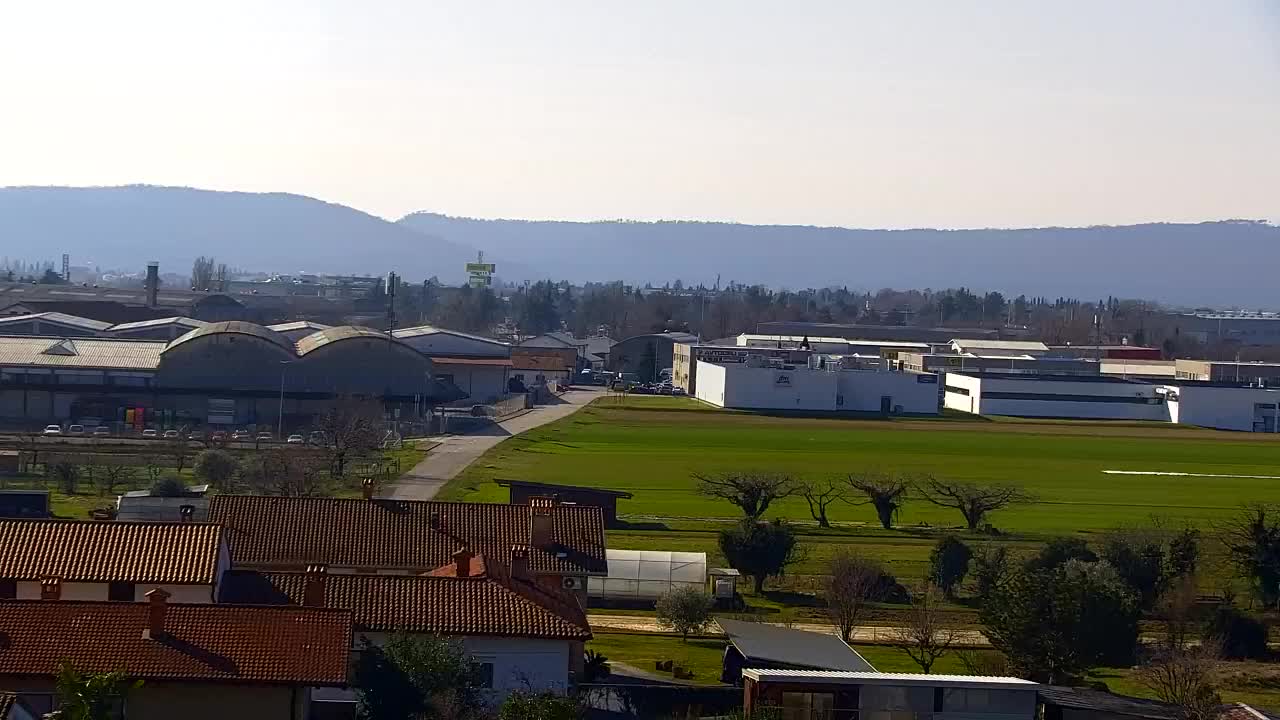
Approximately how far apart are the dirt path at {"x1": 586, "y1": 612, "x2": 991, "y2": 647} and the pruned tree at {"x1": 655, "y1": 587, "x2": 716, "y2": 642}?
1.01 ft

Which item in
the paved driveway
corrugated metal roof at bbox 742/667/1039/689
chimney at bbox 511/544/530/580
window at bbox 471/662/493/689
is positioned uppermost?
chimney at bbox 511/544/530/580

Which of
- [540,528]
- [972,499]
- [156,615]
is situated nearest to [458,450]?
[972,499]

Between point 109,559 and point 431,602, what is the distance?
3.26 metres

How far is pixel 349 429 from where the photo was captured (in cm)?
5084

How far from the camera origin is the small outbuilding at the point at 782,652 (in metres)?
20.2

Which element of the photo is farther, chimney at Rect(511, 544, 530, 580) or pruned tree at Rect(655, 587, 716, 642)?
pruned tree at Rect(655, 587, 716, 642)

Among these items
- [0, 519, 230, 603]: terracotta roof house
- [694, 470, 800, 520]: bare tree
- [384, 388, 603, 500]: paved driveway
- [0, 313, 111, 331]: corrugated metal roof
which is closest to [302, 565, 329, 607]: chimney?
[0, 519, 230, 603]: terracotta roof house

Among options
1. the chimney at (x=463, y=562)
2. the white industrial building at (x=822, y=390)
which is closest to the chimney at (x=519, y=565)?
the chimney at (x=463, y=562)

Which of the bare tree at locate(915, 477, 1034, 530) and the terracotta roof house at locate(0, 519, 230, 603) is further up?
the terracotta roof house at locate(0, 519, 230, 603)

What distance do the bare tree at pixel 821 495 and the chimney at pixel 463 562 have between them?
1735cm

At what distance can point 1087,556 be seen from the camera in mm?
29141

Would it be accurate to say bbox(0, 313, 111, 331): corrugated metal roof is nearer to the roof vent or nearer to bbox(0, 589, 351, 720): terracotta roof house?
the roof vent

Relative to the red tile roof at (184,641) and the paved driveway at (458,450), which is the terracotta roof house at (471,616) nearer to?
the red tile roof at (184,641)

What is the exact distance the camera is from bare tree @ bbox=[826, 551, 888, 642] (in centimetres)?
2481
